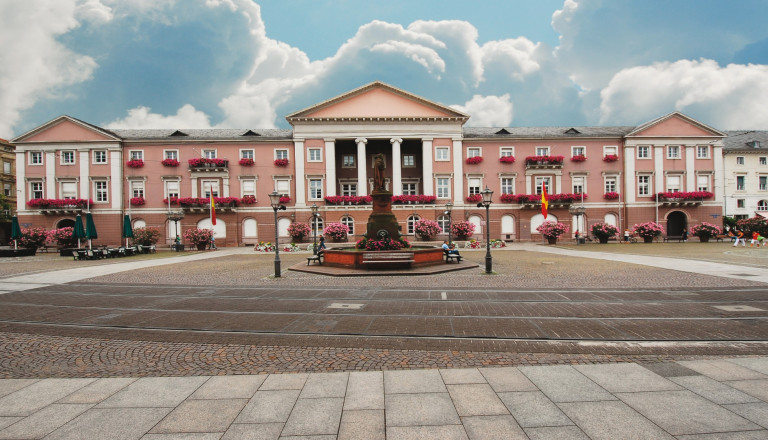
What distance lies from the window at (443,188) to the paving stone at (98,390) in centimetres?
3822

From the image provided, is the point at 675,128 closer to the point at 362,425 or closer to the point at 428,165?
the point at 428,165

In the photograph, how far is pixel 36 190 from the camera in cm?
3925

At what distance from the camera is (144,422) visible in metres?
3.43

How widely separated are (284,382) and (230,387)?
2.10ft

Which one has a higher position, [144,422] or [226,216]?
[226,216]

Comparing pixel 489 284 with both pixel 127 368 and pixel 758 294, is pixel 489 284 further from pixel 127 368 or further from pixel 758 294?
pixel 127 368

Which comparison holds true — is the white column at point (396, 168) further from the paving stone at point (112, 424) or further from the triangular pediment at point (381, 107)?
the paving stone at point (112, 424)

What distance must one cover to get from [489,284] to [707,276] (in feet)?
28.0

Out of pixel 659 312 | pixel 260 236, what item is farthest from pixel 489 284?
pixel 260 236

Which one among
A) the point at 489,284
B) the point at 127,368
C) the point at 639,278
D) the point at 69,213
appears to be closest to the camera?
the point at 127,368

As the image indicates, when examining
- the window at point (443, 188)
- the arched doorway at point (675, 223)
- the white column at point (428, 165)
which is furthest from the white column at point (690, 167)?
the white column at point (428, 165)

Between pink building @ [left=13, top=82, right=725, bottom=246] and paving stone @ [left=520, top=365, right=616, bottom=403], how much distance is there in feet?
113

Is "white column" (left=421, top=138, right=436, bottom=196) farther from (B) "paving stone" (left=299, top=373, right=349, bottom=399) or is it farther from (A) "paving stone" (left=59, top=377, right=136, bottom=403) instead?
(A) "paving stone" (left=59, top=377, right=136, bottom=403)

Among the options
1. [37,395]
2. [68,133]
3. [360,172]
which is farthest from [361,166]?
[37,395]
